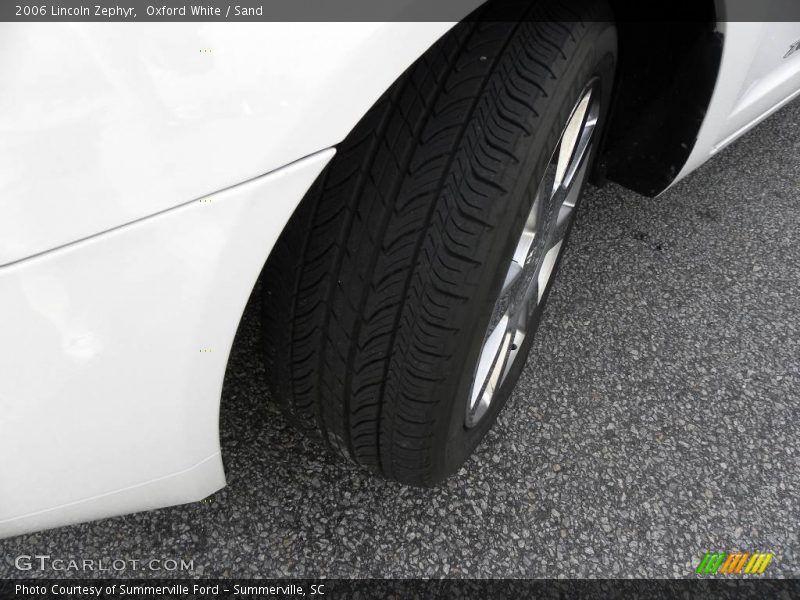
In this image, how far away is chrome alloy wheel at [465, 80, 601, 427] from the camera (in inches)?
49.3

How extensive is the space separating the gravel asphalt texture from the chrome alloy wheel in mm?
220

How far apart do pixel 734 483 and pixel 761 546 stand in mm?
146

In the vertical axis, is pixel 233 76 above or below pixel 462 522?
above

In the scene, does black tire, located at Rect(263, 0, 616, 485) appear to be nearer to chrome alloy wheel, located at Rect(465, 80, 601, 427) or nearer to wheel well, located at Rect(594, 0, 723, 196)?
chrome alloy wheel, located at Rect(465, 80, 601, 427)

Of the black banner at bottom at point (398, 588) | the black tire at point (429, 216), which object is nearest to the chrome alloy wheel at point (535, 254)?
the black tire at point (429, 216)

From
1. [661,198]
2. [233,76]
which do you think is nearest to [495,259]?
[233,76]

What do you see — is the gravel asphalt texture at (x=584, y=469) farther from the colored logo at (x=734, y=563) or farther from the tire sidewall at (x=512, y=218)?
the tire sidewall at (x=512, y=218)

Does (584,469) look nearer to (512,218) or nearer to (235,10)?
(512,218)

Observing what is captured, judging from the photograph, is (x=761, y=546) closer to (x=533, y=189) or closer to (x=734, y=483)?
(x=734, y=483)

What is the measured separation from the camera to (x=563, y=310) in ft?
6.17

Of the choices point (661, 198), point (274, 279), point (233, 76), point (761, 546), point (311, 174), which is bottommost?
point (761, 546)

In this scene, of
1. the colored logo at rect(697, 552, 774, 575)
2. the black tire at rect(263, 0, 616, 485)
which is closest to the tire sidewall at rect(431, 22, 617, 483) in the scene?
the black tire at rect(263, 0, 616, 485)

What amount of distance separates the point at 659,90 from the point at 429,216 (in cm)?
89

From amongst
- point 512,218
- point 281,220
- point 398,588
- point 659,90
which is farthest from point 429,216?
point 659,90
